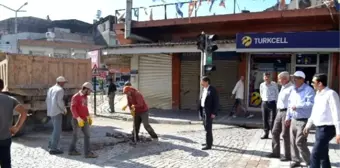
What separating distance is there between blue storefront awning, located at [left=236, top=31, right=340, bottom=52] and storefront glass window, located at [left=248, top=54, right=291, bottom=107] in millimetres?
2093

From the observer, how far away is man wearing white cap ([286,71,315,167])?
20.3 feet

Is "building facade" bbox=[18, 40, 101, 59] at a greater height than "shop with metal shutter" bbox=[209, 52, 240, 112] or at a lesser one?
greater

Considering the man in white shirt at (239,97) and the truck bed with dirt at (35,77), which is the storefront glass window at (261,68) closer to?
the man in white shirt at (239,97)

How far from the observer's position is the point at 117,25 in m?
19.0

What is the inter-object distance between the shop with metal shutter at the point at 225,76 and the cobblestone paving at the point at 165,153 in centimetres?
555

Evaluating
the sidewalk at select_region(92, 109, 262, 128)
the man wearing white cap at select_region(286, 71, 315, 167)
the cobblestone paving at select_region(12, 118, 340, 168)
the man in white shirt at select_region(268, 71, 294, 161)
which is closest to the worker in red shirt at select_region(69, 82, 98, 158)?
the cobblestone paving at select_region(12, 118, 340, 168)

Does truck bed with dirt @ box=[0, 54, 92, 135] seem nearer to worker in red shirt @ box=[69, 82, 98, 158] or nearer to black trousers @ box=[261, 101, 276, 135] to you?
worker in red shirt @ box=[69, 82, 98, 158]

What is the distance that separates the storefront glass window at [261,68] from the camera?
1481cm

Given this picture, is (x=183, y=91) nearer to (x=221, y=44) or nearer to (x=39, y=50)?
(x=221, y=44)

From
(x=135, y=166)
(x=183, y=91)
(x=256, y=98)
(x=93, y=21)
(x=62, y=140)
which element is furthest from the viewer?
(x=93, y=21)

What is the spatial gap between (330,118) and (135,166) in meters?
3.60

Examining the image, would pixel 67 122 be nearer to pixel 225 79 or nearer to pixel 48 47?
pixel 225 79

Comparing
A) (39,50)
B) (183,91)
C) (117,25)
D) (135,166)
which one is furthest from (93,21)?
(135,166)

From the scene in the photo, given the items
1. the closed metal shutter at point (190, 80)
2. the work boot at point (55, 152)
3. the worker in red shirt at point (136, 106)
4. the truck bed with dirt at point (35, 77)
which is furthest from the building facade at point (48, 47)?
the work boot at point (55, 152)
